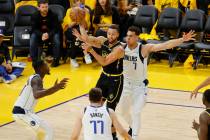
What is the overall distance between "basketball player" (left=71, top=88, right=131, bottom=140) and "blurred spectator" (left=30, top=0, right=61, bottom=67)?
8307 mm

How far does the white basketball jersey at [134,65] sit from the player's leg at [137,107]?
0.18m

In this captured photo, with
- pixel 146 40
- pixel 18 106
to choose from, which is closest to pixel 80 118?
pixel 18 106

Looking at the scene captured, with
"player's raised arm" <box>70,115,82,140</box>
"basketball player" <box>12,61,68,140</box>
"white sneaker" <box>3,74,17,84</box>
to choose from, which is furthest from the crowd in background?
"player's raised arm" <box>70,115,82,140</box>

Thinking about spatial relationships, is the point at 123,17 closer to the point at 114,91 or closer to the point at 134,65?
the point at 134,65

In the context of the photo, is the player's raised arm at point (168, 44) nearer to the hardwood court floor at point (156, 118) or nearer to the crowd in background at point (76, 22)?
the hardwood court floor at point (156, 118)

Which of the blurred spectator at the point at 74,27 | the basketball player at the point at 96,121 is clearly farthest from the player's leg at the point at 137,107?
the blurred spectator at the point at 74,27

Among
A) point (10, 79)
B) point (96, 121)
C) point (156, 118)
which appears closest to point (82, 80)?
point (10, 79)

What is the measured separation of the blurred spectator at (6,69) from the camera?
12.4 meters

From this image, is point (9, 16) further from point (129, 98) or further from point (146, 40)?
point (129, 98)

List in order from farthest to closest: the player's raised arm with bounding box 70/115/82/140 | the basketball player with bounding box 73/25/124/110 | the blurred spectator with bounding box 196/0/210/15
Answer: the blurred spectator with bounding box 196/0/210/15 → the basketball player with bounding box 73/25/124/110 → the player's raised arm with bounding box 70/115/82/140

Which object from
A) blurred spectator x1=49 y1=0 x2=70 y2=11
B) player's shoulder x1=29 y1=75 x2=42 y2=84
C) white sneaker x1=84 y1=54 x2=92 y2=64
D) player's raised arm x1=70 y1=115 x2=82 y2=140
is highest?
blurred spectator x1=49 y1=0 x2=70 y2=11

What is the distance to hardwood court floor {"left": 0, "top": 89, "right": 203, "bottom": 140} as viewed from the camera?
8.62 meters

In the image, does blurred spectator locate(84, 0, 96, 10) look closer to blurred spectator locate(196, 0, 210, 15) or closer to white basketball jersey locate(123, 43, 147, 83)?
blurred spectator locate(196, 0, 210, 15)

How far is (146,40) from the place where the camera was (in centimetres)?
1409
